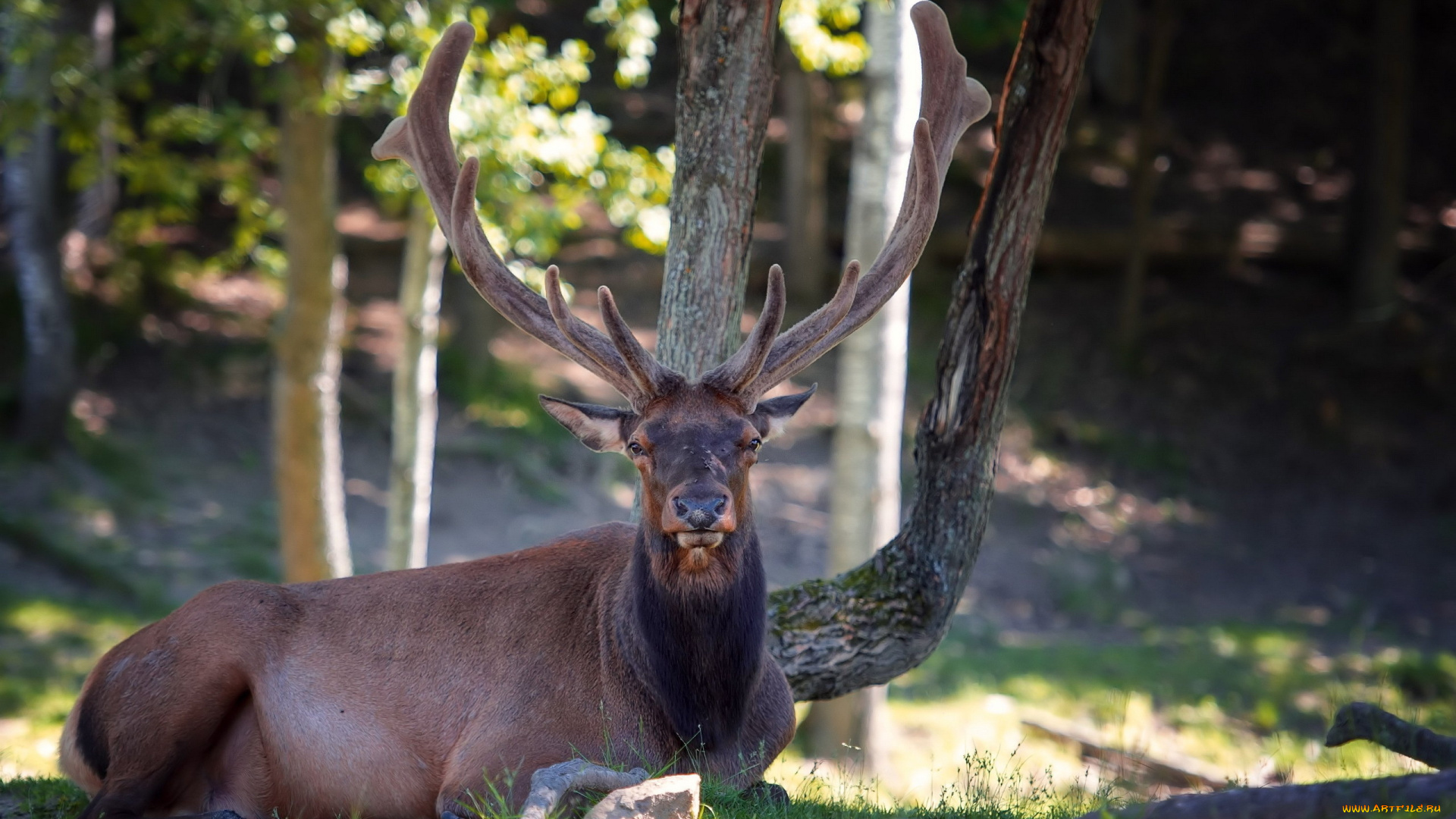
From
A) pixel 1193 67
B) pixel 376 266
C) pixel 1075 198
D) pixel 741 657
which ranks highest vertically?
pixel 1193 67

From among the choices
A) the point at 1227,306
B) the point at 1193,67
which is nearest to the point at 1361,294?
the point at 1227,306

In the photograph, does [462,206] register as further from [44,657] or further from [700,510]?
[44,657]

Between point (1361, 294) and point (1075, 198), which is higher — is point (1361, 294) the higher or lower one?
the lower one


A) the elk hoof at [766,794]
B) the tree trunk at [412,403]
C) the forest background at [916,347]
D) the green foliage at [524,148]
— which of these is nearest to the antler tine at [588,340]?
the elk hoof at [766,794]

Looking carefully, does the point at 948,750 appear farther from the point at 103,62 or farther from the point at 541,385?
the point at 103,62

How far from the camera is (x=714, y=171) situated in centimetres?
629

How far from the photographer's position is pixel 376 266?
17.9 m

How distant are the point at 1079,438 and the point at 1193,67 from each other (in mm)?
10382

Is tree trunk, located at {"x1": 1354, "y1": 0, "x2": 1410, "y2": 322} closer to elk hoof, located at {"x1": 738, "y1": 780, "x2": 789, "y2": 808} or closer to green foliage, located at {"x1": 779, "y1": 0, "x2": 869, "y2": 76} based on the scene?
green foliage, located at {"x1": 779, "y1": 0, "x2": 869, "y2": 76}

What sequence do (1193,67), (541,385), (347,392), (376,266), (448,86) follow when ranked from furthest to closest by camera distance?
1. (1193,67)
2. (376,266)
3. (541,385)
4. (347,392)
5. (448,86)

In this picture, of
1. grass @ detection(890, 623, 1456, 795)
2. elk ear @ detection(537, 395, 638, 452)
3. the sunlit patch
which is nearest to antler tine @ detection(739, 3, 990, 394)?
elk ear @ detection(537, 395, 638, 452)

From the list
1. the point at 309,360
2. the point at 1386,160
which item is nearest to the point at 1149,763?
the point at 309,360

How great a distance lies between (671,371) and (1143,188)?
14310mm

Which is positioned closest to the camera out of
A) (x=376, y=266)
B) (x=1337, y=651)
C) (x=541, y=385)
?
(x=1337, y=651)
